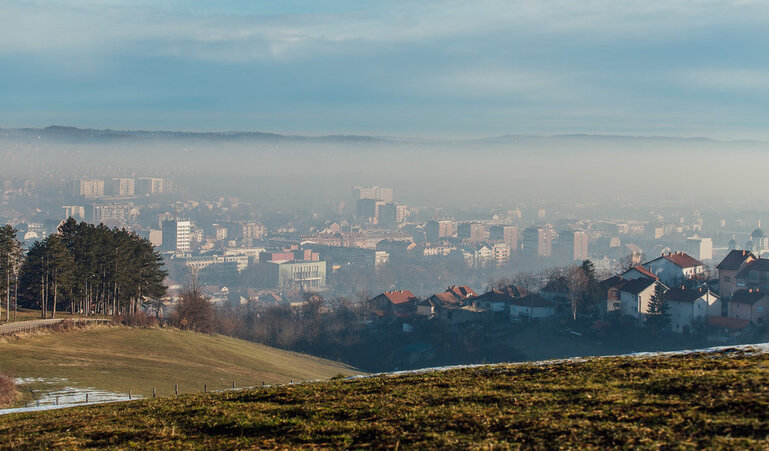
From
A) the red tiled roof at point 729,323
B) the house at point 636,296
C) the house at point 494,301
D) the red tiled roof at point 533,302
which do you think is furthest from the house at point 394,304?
the red tiled roof at point 729,323

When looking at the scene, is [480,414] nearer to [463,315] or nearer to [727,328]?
[727,328]

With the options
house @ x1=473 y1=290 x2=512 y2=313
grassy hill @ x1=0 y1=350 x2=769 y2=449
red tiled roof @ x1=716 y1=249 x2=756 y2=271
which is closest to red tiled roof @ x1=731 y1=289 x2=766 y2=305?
red tiled roof @ x1=716 y1=249 x2=756 y2=271

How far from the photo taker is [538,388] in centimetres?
1090

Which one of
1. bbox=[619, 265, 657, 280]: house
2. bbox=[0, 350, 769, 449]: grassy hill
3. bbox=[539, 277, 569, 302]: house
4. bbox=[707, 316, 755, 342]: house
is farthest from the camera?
bbox=[539, 277, 569, 302]: house

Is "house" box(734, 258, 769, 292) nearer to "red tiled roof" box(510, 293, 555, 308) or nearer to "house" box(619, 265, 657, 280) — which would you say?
"house" box(619, 265, 657, 280)

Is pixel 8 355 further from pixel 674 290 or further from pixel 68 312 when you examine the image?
pixel 674 290

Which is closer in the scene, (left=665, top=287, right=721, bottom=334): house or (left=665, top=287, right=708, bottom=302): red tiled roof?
(left=665, top=287, right=721, bottom=334): house

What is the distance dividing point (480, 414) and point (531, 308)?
64589mm

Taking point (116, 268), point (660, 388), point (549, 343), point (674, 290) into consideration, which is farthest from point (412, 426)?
point (674, 290)

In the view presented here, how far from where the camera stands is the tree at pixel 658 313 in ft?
202

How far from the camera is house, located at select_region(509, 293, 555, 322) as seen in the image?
71438 millimetres

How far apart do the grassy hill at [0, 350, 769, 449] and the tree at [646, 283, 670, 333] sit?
51747 millimetres

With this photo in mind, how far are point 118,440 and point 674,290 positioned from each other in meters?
62.6

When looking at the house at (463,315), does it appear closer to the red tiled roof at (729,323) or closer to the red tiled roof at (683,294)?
the red tiled roof at (683,294)
